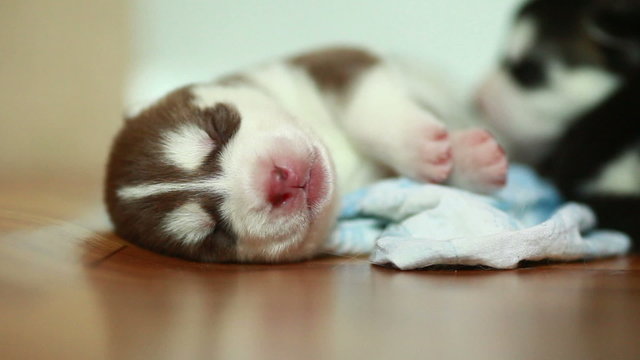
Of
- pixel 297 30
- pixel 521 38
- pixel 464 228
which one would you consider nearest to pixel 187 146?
pixel 464 228

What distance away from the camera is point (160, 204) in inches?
66.7

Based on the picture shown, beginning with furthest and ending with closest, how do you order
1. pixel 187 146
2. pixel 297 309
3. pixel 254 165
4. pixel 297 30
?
pixel 297 30, pixel 187 146, pixel 254 165, pixel 297 309

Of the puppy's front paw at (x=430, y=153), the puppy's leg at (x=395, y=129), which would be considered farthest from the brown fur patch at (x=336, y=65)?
the puppy's front paw at (x=430, y=153)

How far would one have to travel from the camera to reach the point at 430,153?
192 centimetres

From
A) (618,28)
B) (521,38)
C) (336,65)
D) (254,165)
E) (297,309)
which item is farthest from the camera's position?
(521,38)

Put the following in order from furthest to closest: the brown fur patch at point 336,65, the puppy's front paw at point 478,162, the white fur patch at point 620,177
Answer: the brown fur patch at point 336,65 → the white fur patch at point 620,177 → the puppy's front paw at point 478,162

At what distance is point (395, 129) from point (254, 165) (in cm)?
54

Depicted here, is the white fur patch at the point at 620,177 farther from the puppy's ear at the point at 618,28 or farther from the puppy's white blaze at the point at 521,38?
the puppy's white blaze at the point at 521,38

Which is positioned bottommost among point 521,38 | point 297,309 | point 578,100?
point 297,309

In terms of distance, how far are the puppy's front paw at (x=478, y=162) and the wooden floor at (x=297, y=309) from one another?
373 mm

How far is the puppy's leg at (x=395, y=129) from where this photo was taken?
75.9 inches

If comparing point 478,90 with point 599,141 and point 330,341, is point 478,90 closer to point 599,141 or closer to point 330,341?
point 599,141

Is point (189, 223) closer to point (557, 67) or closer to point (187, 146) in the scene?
point (187, 146)

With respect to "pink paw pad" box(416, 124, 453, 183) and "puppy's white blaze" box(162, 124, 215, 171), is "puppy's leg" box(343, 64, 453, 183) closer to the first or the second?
"pink paw pad" box(416, 124, 453, 183)
